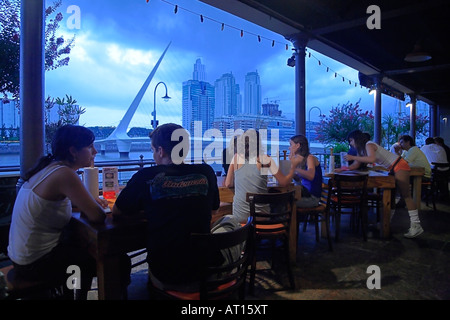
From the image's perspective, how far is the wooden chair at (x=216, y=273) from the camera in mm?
1371

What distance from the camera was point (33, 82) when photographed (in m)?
2.50

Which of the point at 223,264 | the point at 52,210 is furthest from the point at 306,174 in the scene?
the point at 52,210

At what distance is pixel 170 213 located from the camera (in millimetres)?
1487

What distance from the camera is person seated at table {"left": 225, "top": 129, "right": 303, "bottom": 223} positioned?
8.89 feet

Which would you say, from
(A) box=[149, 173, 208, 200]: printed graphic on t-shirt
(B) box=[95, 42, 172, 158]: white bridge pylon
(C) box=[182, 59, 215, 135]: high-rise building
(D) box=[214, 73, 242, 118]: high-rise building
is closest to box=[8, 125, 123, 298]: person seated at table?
(A) box=[149, 173, 208, 200]: printed graphic on t-shirt

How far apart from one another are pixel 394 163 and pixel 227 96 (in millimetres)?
4085

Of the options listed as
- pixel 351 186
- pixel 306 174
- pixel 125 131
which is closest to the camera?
pixel 306 174

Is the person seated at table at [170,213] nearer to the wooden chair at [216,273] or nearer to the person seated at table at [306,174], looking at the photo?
the wooden chair at [216,273]

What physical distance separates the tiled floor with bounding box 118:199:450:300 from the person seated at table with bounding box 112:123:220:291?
113cm

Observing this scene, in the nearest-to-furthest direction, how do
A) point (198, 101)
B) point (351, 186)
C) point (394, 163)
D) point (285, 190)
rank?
point (285, 190)
point (351, 186)
point (394, 163)
point (198, 101)

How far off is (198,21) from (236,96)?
3122 millimetres

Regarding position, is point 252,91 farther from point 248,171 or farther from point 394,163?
point 248,171

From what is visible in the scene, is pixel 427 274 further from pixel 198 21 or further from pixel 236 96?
pixel 236 96

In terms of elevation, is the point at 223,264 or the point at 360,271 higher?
the point at 223,264
